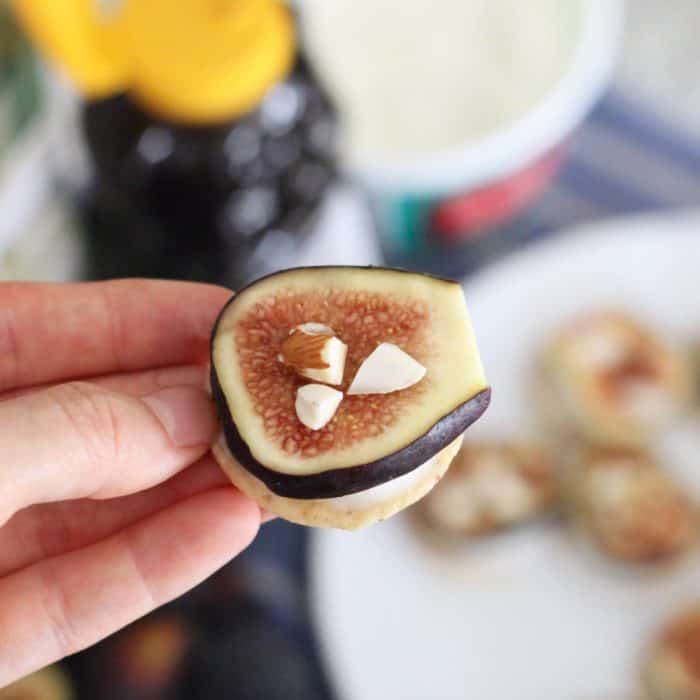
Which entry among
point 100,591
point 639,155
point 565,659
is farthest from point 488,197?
point 100,591

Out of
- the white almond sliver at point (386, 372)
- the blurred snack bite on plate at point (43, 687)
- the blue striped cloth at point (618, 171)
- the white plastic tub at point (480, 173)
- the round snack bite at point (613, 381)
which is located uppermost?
the white almond sliver at point (386, 372)

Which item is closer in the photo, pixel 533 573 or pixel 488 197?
pixel 533 573

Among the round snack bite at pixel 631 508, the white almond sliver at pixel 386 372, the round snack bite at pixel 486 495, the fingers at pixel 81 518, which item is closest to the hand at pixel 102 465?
the fingers at pixel 81 518

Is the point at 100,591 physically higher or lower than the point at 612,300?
higher

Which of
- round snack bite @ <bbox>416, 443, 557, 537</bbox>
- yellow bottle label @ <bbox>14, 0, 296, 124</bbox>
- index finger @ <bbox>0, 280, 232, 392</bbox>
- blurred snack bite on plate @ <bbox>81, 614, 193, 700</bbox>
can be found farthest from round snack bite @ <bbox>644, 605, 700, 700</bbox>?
yellow bottle label @ <bbox>14, 0, 296, 124</bbox>

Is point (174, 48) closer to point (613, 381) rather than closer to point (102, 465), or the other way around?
point (102, 465)

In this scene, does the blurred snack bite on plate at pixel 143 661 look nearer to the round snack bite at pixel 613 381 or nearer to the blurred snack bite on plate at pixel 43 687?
the blurred snack bite on plate at pixel 43 687

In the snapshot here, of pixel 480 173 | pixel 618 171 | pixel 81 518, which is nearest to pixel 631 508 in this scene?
pixel 480 173

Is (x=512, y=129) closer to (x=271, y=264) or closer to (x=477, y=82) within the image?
(x=477, y=82)
